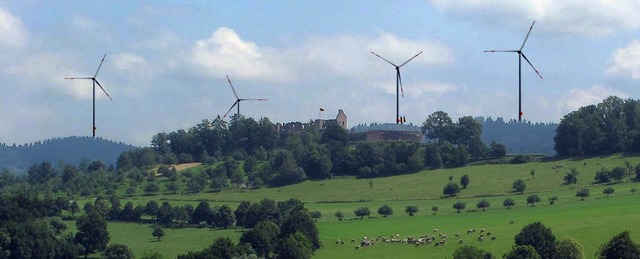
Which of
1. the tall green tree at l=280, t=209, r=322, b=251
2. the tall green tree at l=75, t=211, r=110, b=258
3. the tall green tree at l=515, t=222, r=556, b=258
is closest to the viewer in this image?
the tall green tree at l=515, t=222, r=556, b=258

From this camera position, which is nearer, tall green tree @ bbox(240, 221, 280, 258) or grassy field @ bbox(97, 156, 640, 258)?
grassy field @ bbox(97, 156, 640, 258)

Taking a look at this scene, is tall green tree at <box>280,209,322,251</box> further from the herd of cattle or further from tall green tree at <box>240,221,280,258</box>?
tall green tree at <box>240,221,280,258</box>

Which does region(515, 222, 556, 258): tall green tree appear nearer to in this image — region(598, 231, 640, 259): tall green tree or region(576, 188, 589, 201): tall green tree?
region(598, 231, 640, 259): tall green tree

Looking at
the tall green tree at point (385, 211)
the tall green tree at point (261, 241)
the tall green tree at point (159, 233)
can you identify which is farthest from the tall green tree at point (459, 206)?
the tall green tree at point (159, 233)

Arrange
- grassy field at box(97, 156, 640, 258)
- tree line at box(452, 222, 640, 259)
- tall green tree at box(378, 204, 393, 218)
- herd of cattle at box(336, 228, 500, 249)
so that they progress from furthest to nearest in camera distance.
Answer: tall green tree at box(378, 204, 393, 218) < herd of cattle at box(336, 228, 500, 249) < grassy field at box(97, 156, 640, 258) < tree line at box(452, 222, 640, 259)

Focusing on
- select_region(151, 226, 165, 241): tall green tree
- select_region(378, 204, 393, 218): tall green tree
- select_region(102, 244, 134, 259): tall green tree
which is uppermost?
select_region(378, 204, 393, 218): tall green tree

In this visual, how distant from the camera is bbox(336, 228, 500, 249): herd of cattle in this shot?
14062 cm

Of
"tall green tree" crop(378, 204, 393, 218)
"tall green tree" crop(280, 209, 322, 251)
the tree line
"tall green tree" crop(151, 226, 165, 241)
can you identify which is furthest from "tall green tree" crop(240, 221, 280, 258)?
"tall green tree" crop(378, 204, 393, 218)

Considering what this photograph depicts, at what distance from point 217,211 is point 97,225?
1089 inches

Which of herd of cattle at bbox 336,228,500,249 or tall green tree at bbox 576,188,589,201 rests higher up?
tall green tree at bbox 576,188,589,201

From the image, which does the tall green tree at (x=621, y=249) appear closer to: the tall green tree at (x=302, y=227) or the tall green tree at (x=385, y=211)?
the tall green tree at (x=302, y=227)

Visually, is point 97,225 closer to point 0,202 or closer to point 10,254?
point 10,254

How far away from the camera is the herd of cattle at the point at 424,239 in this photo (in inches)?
5536

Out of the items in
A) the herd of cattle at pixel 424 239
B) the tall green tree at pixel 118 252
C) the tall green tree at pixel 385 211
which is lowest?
the tall green tree at pixel 118 252
